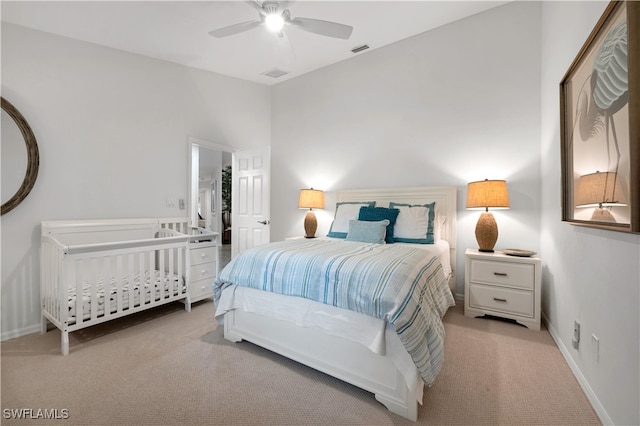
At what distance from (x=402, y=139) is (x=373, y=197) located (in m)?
0.82

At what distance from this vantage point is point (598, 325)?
1.50m

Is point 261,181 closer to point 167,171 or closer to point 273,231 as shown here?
point 273,231

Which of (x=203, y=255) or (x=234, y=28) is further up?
(x=234, y=28)

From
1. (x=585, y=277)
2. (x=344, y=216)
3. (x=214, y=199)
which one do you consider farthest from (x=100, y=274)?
(x=214, y=199)

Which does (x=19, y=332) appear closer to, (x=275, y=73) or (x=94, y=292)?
(x=94, y=292)

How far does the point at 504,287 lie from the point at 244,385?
2.32 metres

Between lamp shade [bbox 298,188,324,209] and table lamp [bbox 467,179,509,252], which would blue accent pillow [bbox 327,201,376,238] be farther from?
table lamp [bbox 467,179,509,252]

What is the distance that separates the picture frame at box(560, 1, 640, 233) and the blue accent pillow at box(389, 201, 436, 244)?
1.19m

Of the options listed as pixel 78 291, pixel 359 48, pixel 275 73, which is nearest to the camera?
pixel 78 291

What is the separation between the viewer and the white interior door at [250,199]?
14.1 feet

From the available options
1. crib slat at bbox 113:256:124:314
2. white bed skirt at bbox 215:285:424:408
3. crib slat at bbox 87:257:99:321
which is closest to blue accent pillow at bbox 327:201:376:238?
white bed skirt at bbox 215:285:424:408

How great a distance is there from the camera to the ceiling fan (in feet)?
7.24

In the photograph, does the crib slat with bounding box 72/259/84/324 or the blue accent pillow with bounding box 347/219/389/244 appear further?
the blue accent pillow with bounding box 347/219/389/244

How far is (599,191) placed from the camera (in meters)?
1.46
